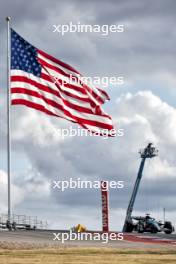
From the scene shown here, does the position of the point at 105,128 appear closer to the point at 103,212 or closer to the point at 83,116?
the point at 83,116

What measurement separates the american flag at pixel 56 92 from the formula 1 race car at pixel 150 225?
24330 millimetres

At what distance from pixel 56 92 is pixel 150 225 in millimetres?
25571

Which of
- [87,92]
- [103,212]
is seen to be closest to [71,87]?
[87,92]

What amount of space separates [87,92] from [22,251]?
11240mm

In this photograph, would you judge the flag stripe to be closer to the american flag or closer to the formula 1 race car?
the american flag

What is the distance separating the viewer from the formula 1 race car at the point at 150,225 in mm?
62406

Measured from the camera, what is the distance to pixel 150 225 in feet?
205

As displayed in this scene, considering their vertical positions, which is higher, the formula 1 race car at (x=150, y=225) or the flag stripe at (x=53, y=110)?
the flag stripe at (x=53, y=110)

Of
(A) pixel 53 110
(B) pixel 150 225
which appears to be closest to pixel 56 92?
(A) pixel 53 110

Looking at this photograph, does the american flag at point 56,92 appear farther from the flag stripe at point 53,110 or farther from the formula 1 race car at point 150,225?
the formula 1 race car at point 150,225

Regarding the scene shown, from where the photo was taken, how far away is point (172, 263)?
85.6 feet

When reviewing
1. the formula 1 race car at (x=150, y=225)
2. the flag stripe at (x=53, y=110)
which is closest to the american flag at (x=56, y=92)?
the flag stripe at (x=53, y=110)

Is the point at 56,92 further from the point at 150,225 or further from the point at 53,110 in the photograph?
the point at 150,225

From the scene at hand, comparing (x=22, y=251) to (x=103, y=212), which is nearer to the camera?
(x=22, y=251)
